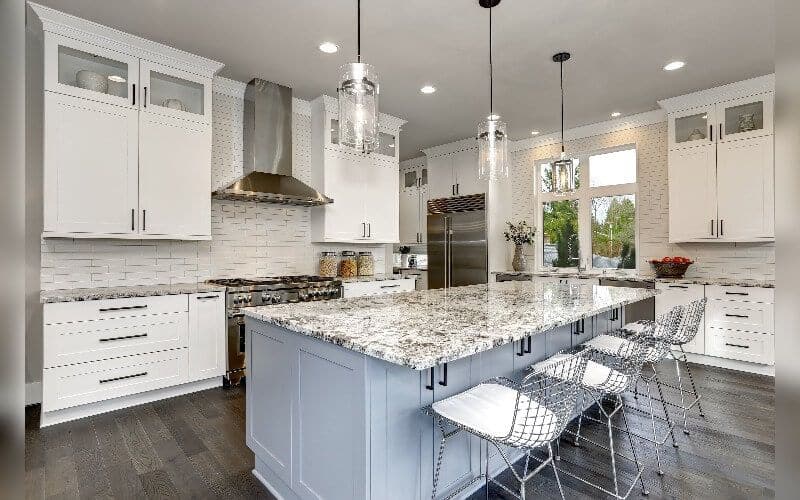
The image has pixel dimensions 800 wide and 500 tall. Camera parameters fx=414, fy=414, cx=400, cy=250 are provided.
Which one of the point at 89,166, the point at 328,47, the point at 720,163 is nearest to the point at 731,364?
the point at 720,163

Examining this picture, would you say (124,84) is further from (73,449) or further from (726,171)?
(726,171)

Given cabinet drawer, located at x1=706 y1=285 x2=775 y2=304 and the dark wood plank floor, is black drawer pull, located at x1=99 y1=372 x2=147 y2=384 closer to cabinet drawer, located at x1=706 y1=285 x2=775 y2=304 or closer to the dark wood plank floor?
the dark wood plank floor

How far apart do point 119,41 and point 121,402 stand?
106 inches

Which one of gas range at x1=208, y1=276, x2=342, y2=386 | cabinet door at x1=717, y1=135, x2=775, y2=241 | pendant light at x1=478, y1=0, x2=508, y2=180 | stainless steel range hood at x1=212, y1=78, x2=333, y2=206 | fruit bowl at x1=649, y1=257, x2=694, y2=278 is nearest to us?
pendant light at x1=478, y1=0, x2=508, y2=180

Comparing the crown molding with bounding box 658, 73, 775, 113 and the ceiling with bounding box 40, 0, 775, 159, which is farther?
the crown molding with bounding box 658, 73, 775, 113

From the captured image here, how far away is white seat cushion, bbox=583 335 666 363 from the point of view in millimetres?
2307

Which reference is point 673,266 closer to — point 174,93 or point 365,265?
point 365,265

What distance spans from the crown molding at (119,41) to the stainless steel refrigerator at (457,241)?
363 cm

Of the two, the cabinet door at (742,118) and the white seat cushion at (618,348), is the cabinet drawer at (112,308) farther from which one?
the cabinet door at (742,118)

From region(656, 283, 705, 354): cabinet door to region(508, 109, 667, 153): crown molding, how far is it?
1934 mm

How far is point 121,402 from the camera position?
3.03m

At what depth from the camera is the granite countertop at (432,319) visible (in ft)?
4.71

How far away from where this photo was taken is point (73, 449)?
7.95ft

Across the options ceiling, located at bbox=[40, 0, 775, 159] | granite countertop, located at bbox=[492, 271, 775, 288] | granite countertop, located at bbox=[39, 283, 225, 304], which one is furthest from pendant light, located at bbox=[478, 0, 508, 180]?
granite countertop, located at bbox=[39, 283, 225, 304]
